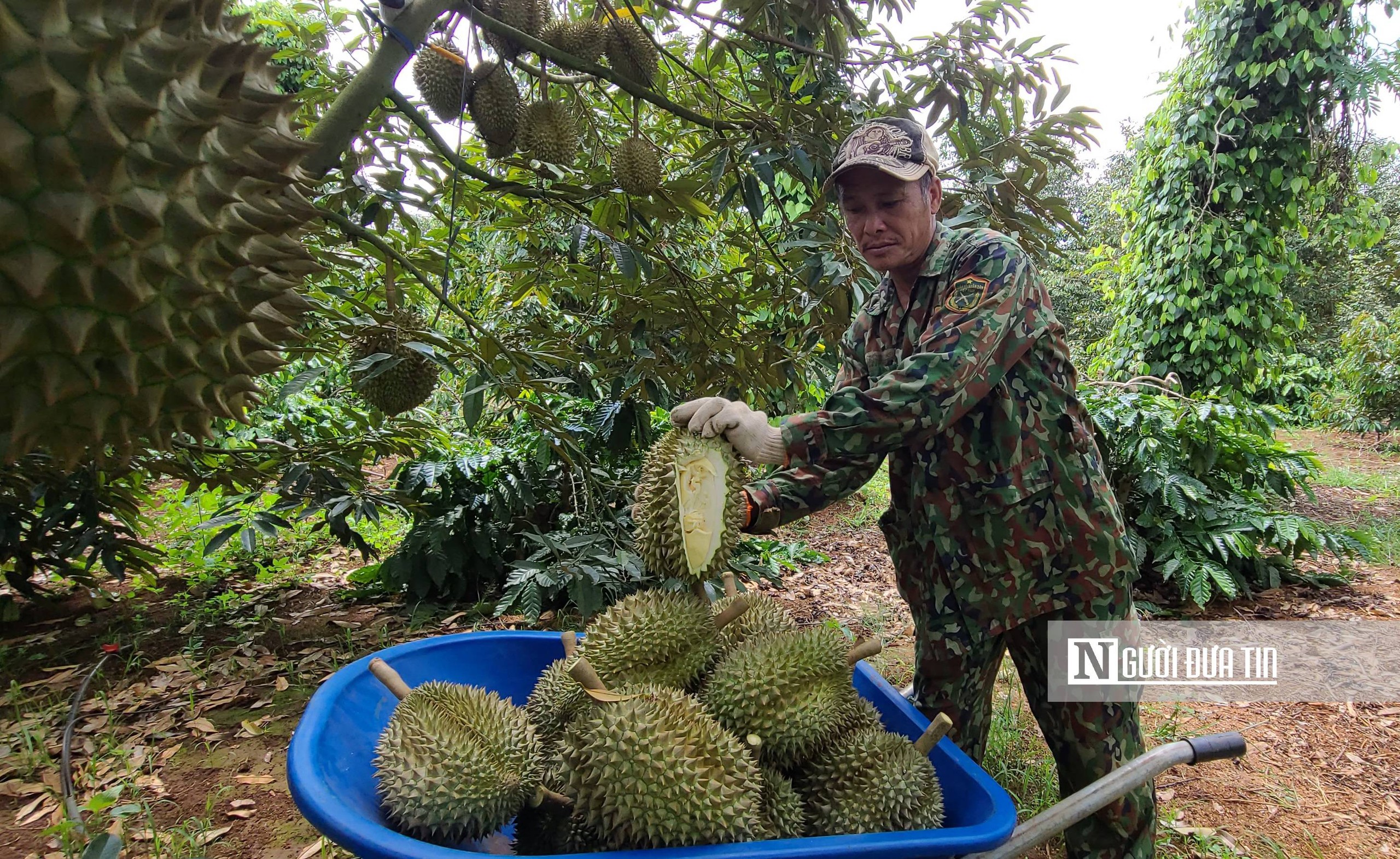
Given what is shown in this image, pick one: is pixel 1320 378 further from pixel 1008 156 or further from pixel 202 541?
pixel 202 541

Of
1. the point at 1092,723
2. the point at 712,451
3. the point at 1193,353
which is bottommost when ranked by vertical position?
the point at 1092,723

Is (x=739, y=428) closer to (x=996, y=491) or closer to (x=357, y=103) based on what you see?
(x=996, y=491)

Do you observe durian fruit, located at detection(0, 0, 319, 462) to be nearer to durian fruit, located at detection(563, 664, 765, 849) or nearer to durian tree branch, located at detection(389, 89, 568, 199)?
durian tree branch, located at detection(389, 89, 568, 199)

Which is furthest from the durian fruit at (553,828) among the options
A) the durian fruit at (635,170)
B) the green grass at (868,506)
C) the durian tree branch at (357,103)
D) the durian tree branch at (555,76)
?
the green grass at (868,506)

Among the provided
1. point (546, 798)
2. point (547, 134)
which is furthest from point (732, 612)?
point (547, 134)

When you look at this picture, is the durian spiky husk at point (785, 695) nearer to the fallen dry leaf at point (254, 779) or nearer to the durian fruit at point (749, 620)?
the durian fruit at point (749, 620)

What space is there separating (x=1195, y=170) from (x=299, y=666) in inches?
296

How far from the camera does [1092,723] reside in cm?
181

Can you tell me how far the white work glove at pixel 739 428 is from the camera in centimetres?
149

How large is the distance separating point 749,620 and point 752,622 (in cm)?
1

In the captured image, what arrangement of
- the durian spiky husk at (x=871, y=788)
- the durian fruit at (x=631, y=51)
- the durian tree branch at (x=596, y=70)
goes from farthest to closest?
the durian fruit at (x=631, y=51) → the durian tree branch at (x=596, y=70) → the durian spiky husk at (x=871, y=788)

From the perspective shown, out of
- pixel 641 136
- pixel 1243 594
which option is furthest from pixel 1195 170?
pixel 641 136

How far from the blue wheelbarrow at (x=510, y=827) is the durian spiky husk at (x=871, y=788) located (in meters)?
0.06

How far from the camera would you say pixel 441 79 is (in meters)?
2.21
